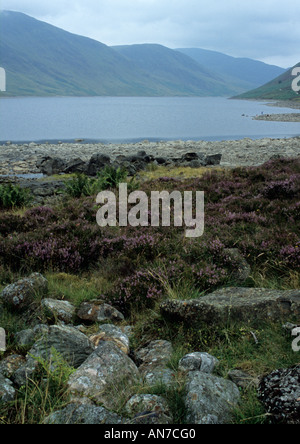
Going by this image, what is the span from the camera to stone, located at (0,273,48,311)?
225 inches

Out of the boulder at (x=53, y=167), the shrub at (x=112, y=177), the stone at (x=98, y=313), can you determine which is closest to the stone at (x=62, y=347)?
the stone at (x=98, y=313)

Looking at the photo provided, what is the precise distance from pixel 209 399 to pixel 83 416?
113cm

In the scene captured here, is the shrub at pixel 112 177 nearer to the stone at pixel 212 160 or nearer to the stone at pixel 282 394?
the stone at pixel 212 160

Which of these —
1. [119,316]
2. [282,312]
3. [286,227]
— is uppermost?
[286,227]

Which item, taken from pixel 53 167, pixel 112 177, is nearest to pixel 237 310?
pixel 112 177

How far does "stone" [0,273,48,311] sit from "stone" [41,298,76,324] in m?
0.32

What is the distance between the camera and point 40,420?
3328mm

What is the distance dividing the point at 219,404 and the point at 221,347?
1317 millimetres

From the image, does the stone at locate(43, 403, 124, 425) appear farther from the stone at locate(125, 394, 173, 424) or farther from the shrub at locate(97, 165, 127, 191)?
the shrub at locate(97, 165, 127, 191)

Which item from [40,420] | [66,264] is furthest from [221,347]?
[66,264]

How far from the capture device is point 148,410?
3.35 meters

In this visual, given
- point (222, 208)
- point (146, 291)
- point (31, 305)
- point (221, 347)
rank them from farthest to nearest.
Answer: point (222, 208) → point (146, 291) → point (31, 305) → point (221, 347)

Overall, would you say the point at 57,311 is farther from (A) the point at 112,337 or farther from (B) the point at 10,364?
(B) the point at 10,364
